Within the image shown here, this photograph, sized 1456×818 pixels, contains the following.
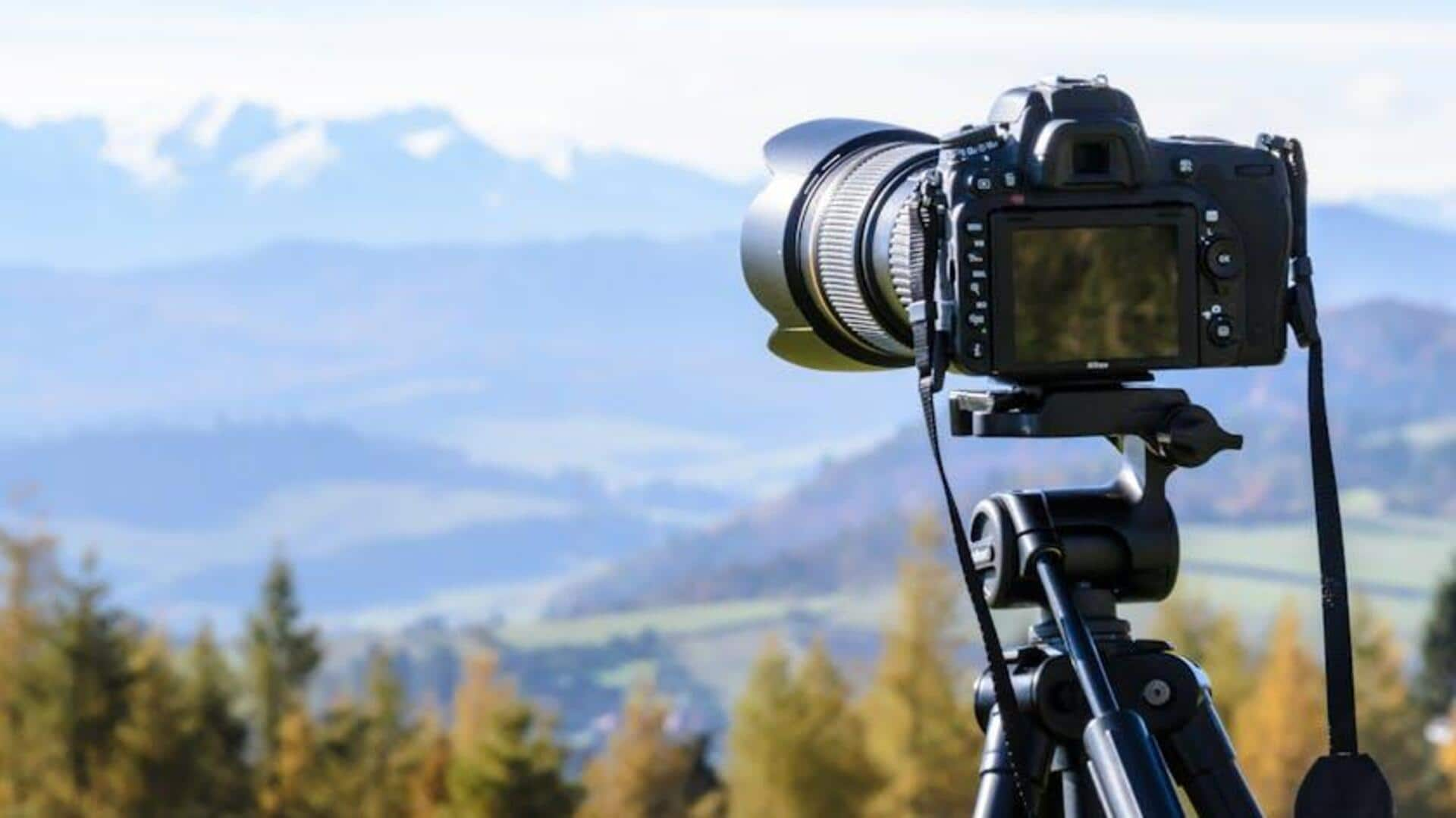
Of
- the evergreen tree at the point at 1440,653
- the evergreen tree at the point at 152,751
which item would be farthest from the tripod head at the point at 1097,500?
the evergreen tree at the point at 1440,653

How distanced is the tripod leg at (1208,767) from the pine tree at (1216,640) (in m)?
34.0

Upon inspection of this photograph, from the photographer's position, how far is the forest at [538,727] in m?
29.6

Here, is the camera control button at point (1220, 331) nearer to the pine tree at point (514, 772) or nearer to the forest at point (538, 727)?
the pine tree at point (514, 772)

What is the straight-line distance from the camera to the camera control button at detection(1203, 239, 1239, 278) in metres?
2.71

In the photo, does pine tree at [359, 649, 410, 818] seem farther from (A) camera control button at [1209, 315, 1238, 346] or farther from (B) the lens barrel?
(A) camera control button at [1209, 315, 1238, 346]

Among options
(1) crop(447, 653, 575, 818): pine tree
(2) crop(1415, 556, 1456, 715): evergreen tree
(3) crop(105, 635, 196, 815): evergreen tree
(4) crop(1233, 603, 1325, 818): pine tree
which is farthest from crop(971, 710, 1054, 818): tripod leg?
(2) crop(1415, 556, 1456, 715): evergreen tree

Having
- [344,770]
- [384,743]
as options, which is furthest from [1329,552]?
[384,743]

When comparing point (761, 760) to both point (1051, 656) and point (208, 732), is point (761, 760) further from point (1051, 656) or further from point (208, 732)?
point (1051, 656)

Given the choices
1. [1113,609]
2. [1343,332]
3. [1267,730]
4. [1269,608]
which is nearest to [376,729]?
[1267,730]

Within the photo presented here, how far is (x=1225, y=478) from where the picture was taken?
406 feet

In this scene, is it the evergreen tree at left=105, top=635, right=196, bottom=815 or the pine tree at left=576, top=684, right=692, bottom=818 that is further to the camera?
the pine tree at left=576, top=684, right=692, bottom=818

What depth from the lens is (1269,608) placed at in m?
89.3

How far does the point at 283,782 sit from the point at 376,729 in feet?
7.97

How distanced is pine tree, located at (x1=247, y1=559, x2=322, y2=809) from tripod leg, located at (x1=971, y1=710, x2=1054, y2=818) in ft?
142
